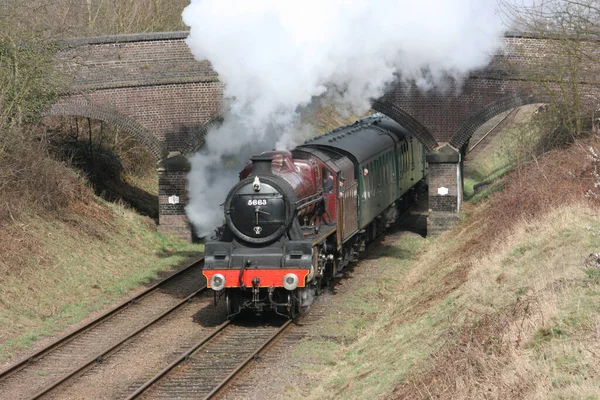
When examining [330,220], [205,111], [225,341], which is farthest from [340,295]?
[205,111]

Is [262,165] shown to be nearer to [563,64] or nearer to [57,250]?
[57,250]

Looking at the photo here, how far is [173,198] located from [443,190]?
25.5ft

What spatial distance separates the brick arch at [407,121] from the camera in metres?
23.8

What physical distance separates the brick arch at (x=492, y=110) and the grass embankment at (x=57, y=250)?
799 cm

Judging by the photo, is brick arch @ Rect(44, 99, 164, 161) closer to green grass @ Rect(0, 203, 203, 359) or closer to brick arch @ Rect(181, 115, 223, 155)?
brick arch @ Rect(181, 115, 223, 155)

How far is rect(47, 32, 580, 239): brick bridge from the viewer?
23.7 m

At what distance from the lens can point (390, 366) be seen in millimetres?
10633

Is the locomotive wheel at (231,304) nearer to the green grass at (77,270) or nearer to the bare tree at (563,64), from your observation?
the green grass at (77,270)

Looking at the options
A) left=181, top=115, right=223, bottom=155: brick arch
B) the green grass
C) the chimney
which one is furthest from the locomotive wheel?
left=181, top=115, right=223, bottom=155: brick arch

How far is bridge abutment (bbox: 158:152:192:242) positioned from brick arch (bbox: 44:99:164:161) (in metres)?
0.49

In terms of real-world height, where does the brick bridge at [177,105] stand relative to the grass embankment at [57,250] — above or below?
above

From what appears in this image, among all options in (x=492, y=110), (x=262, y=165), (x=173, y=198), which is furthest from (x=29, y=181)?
(x=492, y=110)

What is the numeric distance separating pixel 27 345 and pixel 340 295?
6.21 metres

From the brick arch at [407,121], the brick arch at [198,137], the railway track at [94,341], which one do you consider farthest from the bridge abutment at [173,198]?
the brick arch at [407,121]
